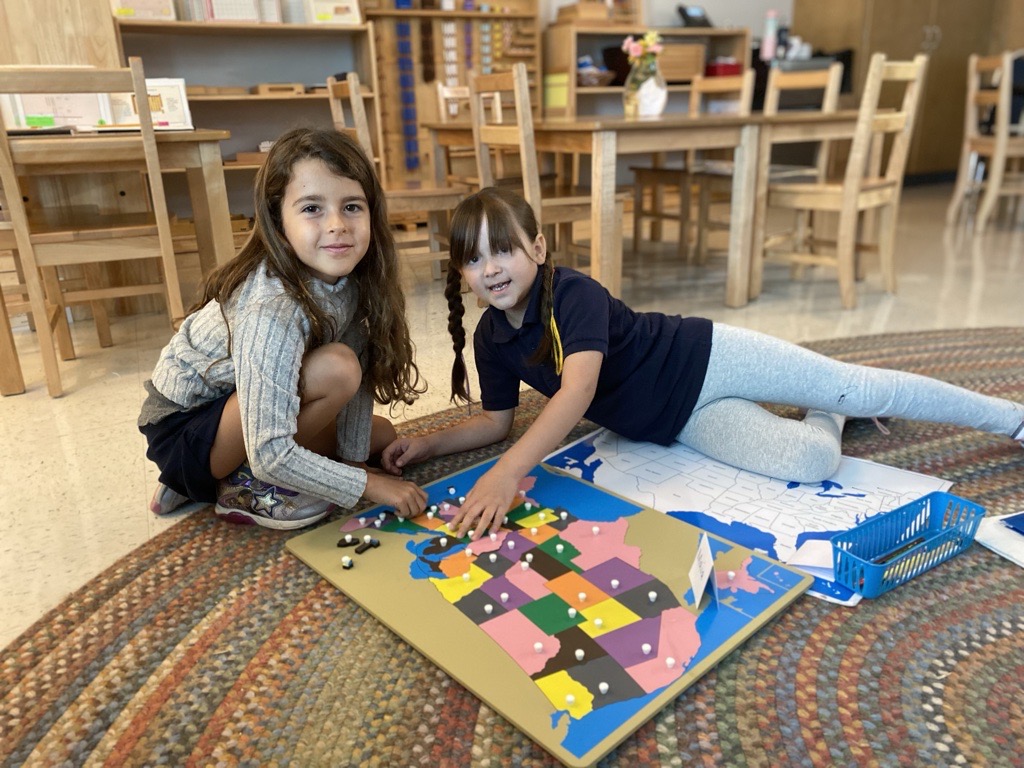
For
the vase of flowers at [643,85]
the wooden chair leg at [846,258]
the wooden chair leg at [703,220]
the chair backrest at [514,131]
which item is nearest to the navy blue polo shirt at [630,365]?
the chair backrest at [514,131]

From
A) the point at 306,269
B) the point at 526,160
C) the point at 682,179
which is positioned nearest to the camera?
the point at 306,269

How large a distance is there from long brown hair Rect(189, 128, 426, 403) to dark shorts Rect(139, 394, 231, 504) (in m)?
0.18

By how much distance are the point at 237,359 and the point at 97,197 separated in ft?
5.89

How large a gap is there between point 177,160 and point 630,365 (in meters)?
1.43

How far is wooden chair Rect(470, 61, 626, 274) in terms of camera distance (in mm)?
2279

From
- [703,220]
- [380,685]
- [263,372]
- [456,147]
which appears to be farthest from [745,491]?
[456,147]

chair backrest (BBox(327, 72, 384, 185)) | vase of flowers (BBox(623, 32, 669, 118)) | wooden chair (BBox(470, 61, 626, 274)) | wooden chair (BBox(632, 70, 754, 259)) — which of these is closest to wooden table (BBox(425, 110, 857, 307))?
wooden chair (BBox(470, 61, 626, 274))

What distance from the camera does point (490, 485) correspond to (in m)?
1.17

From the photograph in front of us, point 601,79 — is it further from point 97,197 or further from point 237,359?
point 237,359

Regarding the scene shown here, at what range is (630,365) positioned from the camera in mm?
1382

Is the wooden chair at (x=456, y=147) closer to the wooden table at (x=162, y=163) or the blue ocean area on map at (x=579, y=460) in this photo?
the wooden table at (x=162, y=163)

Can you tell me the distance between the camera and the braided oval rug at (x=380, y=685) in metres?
0.80

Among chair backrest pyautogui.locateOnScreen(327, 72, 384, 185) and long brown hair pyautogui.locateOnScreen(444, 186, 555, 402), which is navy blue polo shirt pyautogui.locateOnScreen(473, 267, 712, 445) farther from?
chair backrest pyautogui.locateOnScreen(327, 72, 384, 185)

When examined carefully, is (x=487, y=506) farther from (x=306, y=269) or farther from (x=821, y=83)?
(x=821, y=83)
